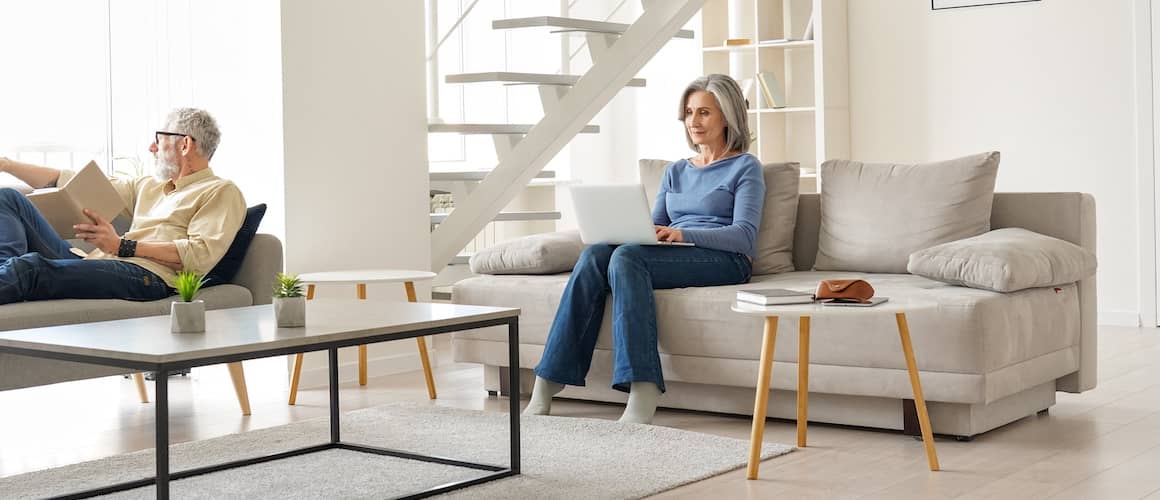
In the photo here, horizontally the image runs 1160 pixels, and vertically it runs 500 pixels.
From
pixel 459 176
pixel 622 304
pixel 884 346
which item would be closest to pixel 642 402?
pixel 622 304

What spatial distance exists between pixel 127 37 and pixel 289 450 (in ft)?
9.54

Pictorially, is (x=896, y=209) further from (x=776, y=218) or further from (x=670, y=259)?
(x=670, y=259)

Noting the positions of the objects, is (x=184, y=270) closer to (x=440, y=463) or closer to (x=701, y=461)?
(x=440, y=463)

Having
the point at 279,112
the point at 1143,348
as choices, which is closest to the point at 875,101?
the point at 1143,348

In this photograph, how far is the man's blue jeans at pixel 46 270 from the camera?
379 centimetres

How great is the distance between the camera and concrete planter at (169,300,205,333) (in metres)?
2.79

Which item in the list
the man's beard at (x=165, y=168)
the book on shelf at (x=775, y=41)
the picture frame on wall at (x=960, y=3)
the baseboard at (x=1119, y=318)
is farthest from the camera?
the book on shelf at (x=775, y=41)

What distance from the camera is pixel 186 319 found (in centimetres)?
280

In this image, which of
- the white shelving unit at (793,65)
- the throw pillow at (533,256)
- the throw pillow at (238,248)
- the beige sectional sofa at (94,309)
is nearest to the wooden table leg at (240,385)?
the beige sectional sofa at (94,309)

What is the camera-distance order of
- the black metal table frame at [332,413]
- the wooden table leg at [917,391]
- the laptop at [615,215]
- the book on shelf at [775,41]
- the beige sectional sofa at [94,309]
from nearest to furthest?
the black metal table frame at [332,413]
the wooden table leg at [917,391]
the beige sectional sofa at [94,309]
the laptop at [615,215]
the book on shelf at [775,41]

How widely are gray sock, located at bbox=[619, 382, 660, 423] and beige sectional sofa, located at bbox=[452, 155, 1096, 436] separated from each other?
156mm

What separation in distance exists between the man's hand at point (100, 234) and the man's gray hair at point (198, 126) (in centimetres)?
41

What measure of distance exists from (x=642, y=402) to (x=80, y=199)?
1912 millimetres

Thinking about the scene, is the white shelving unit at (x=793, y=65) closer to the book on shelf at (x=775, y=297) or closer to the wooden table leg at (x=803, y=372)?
the wooden table leg at (x=803, y=372)
